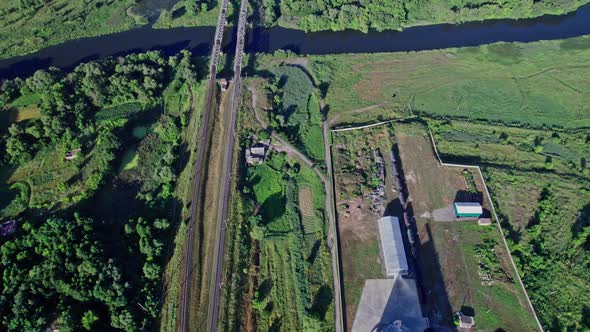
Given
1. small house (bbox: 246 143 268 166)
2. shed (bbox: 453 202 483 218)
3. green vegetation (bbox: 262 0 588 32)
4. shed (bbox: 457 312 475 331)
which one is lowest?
shed (bbox: 457 312 475 331)

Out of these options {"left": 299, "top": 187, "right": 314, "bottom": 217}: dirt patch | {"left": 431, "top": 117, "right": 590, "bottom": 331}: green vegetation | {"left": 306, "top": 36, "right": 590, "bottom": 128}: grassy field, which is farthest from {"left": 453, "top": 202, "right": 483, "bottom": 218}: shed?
{"left": 299, "top": 187, "right": 314, "bottom": 217}: dirt patch

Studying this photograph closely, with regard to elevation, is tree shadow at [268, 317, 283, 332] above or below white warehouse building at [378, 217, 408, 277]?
below

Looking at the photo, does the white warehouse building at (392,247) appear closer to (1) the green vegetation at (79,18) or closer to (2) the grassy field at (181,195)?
(2) the grassy field at (181,195)

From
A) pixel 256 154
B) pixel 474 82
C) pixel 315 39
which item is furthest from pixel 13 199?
pixel 474 82

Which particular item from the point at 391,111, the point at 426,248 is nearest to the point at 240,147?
the point at 391,111

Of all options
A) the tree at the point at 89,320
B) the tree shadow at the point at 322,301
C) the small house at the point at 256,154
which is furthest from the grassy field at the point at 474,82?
the tree at the point at 89,320

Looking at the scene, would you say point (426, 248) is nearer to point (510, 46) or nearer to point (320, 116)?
point (320, 116)

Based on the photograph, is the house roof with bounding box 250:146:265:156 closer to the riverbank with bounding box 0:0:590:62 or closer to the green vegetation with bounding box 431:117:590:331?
the green vegetation with bounding box 431:117:590:331

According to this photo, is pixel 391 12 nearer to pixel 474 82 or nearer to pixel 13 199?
pixel 474 82
